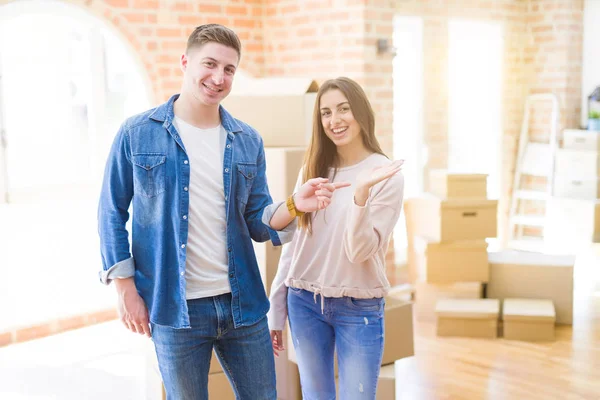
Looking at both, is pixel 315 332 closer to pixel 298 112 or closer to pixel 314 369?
pixel 314 369

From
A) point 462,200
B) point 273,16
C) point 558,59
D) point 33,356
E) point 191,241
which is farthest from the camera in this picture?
point 558,59

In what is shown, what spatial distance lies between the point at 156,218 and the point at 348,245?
1.90ft

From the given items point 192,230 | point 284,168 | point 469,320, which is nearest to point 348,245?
point 192,230

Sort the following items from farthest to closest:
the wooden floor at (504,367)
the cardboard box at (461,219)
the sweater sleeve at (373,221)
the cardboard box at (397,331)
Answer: the cardboard box at (461,219) → the wooden floor at (504,367) → the cardboard box at (397,331) → the sweater sleeve at (373,221)

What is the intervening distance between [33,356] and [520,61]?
5.39 meters

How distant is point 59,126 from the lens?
216 inches

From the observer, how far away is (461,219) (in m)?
4.80

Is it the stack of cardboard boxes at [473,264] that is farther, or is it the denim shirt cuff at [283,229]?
the stack of cardboard boxes at [473,264]

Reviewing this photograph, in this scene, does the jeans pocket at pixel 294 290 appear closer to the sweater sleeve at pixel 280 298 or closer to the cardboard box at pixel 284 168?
the sweater sleeve at pixel 280 298

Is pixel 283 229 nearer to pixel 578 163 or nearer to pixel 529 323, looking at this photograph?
pixel 529 323

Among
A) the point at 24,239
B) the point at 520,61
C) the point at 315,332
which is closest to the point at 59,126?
the point at 24,239

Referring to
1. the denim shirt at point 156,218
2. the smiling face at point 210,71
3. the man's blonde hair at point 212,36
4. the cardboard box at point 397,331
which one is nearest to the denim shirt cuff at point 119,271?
the denim shirt at point 156,218

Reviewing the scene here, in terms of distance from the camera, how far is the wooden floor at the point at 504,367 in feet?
11.7

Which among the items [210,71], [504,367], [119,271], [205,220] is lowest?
[504,367]
